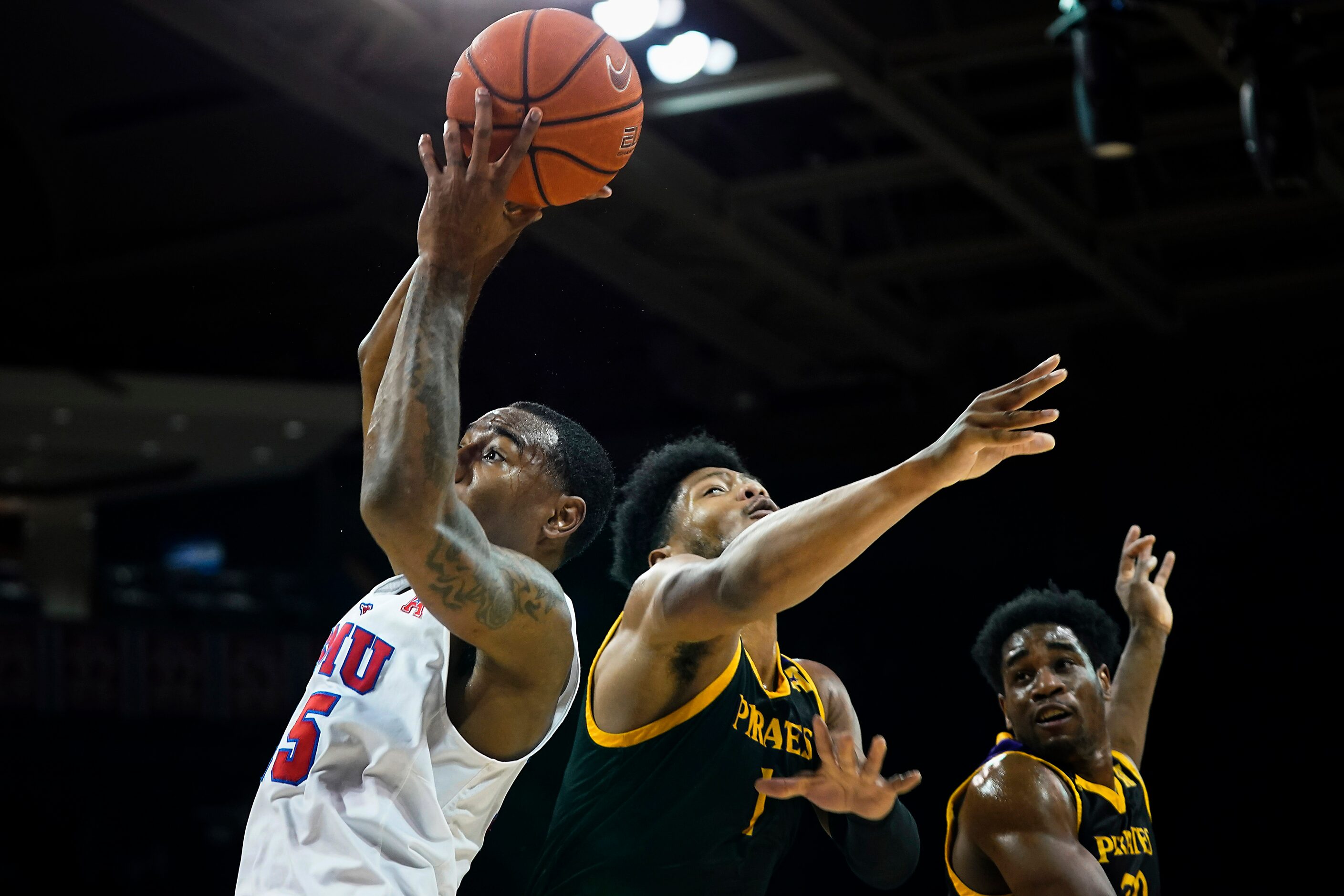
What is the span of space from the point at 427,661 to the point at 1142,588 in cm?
279

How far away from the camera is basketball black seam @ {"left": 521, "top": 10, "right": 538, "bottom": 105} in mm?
2738

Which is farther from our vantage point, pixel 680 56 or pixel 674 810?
pixel 680 56

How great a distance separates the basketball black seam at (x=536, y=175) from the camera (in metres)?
2.75

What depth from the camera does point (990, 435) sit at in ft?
7.38

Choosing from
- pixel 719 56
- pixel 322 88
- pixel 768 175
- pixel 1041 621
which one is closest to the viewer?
pixel 1041 621

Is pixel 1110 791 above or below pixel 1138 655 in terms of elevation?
below

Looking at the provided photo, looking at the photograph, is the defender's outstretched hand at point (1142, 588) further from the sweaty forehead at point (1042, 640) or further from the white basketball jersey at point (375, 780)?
the white basketball jersey at point (375, 780)

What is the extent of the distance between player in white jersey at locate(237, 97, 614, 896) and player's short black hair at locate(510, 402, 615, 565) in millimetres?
193

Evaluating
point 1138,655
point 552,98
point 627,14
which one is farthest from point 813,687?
point 627,14

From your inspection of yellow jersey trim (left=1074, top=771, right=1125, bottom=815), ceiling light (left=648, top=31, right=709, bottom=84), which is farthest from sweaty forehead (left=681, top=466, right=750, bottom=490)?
ceiling light (left=648, top=31, right=709, bottom=84)

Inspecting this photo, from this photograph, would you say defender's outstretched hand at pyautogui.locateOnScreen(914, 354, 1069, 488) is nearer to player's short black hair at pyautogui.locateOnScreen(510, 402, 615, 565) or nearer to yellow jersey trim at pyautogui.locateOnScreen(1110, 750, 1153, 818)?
player's short black hair at pyautogui.locateOnScreen(510, 402, 615, 565)

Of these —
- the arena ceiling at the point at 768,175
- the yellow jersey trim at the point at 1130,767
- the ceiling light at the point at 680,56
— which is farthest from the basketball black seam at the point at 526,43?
the ceiling light at the point at 680,56

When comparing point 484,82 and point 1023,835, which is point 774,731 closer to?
point 1023,835

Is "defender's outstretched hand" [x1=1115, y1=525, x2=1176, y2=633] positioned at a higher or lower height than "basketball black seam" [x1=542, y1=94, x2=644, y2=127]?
lower
